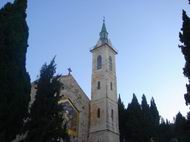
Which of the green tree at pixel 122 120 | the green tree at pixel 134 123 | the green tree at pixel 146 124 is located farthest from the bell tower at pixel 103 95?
the green tree at pixel 146 124

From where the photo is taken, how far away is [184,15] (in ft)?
56.6

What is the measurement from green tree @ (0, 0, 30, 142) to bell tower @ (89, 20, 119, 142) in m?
14.0

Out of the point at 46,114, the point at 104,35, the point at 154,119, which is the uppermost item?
the point at 104,35

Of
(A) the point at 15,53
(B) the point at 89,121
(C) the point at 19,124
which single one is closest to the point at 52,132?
(C) the point at 19,124

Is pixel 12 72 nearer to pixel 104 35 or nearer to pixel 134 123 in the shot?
pixel 134 123

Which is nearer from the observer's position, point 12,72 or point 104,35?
point 12,72

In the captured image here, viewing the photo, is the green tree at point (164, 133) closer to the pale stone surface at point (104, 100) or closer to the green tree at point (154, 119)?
the green tree at point (154, 119)

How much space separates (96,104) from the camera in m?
30.3

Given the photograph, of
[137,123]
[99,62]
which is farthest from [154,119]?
[99,62]

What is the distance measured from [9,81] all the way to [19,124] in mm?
2789

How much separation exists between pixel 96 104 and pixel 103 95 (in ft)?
4.24

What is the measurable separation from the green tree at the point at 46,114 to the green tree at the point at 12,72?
86cm

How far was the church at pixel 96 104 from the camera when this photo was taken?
27.6m

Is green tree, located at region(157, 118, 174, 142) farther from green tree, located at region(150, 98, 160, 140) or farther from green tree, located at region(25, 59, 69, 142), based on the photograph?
green tree, located at region(25, 59, 69, 142)
